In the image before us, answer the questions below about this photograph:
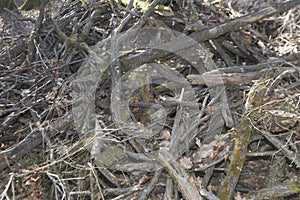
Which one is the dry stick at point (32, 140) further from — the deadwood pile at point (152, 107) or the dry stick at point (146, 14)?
the dry stick at point (146, 14)

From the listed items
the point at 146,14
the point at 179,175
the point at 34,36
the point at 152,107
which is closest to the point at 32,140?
the point at 152,107

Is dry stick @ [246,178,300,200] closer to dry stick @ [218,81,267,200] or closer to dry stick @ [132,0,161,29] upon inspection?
dry stick @ [218,81,267,200]

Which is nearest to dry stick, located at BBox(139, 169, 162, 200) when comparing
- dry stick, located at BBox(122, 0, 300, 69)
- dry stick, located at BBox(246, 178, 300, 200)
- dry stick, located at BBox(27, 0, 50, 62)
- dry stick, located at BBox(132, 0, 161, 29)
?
dry stick, located at BBox(246, 178, 300, 200)

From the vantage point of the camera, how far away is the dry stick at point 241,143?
101 inches

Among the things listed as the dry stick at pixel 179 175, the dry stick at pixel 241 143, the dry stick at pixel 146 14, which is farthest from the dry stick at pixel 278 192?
the dry stick at pixel 146 14

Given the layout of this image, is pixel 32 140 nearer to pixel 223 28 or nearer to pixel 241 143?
pixel 241 143

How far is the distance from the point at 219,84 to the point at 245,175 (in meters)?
0.69

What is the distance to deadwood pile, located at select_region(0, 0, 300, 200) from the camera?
2721 mm

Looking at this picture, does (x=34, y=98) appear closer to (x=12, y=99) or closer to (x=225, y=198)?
(x=12, y=99)

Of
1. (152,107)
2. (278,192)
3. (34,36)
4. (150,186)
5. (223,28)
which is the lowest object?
(278,192)

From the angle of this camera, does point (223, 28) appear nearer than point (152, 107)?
No

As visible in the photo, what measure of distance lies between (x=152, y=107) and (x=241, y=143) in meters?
0.78

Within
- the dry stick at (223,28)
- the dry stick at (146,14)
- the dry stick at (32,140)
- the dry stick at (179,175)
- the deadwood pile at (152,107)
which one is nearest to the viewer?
the dry stick at (179,175)

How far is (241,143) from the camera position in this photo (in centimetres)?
271
